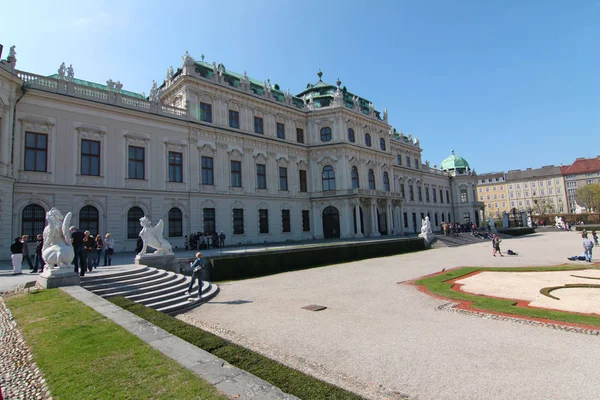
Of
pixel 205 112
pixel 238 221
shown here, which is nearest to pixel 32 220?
pixel 238 221

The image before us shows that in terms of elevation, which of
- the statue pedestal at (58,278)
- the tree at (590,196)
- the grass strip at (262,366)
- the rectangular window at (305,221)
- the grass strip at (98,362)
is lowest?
the grass strip at (262,366)

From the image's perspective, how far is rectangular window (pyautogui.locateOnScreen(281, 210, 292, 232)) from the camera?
3712 cm

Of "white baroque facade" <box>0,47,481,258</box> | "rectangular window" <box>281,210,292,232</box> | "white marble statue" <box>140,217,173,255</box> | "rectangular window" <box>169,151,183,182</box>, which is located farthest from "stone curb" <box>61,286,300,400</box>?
"rectangular window" <box>281,210,292,232</box>

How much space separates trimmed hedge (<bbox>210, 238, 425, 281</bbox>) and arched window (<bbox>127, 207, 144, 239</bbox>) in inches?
441

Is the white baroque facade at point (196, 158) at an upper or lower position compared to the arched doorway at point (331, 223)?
upper

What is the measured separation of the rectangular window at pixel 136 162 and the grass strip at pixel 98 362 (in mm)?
20167

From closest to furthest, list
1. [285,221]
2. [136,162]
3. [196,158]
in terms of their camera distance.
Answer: [136,162] → [196,158] → [285,221]

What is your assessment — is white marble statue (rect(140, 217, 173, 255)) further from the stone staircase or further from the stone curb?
the stone curb

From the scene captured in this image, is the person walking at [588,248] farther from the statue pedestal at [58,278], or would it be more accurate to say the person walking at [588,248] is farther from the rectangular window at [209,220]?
the rectangular window at [209,220]

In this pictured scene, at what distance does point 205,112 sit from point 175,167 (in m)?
6.29

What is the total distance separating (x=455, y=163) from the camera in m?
72.3

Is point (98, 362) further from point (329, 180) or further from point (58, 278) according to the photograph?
point (329, 180)

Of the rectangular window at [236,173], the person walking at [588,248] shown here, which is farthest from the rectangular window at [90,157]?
the person walking at [588,248]

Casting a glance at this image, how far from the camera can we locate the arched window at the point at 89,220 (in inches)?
928
